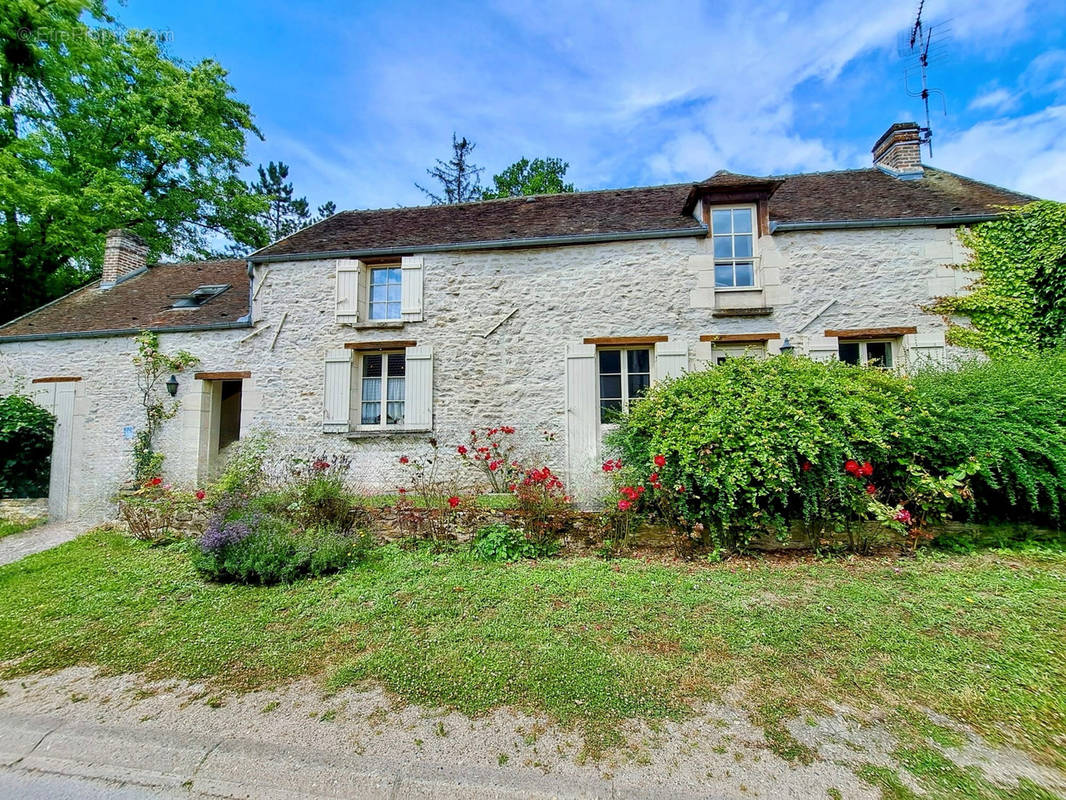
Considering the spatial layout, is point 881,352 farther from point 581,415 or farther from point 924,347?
point 581,415

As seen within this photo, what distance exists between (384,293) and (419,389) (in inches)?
81.9

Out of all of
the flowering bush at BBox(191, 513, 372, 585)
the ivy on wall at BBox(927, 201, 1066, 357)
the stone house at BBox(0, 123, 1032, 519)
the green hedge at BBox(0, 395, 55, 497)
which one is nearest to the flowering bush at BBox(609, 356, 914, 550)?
the stone house at BBox(0, 123, 1032, 519)

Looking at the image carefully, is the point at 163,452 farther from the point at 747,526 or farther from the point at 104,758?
the point at 747,526

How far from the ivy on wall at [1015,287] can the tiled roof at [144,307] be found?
12.7 m

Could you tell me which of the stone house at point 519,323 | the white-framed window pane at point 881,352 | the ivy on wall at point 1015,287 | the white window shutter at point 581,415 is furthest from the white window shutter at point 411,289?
the ivy on wall at point 1015,287

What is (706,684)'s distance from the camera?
260cm

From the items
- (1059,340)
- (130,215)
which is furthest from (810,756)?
(130,215)

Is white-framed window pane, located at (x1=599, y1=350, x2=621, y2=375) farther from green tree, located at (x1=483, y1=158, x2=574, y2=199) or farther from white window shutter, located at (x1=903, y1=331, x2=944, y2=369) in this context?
green tree, located at (x1=483, y1=158, x2=574, y2=199)

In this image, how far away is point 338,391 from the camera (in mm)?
7836

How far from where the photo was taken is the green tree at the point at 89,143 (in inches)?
425

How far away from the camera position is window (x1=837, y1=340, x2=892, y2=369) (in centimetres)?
720

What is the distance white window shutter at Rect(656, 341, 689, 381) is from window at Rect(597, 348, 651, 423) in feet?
0.94

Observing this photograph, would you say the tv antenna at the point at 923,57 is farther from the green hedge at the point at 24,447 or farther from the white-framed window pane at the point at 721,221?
the green hedge at the point at 24,447

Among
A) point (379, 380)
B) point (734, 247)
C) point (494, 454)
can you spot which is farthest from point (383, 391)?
point (734, 247)
